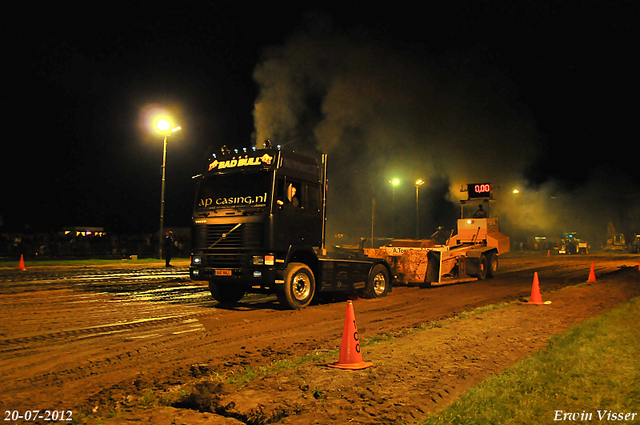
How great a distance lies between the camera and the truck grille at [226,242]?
1019cm

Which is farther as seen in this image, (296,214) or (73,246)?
(73,246)

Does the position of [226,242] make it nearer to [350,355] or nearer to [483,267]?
[350,355]

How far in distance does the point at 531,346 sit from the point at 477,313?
10.3 feet

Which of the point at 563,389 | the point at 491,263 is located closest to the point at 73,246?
the point at 491,263

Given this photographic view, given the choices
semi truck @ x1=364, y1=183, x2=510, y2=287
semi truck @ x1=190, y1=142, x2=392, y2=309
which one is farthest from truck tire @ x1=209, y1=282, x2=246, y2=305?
semi truck @ x1=364, y1=183, x2=510, y2=287

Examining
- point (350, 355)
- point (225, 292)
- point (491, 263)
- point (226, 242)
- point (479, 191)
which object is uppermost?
point (479, 191)

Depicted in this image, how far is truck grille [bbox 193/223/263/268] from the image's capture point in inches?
401

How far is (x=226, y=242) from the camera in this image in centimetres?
1052

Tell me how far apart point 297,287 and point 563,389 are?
21.7 ft

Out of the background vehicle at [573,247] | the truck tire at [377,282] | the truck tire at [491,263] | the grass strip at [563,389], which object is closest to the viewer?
the grass strip at [563,389]

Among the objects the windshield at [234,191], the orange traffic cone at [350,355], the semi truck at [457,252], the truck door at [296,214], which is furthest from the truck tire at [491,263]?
the orange traffic cone at [350,355]

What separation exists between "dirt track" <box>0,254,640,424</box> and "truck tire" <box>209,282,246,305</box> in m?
0.30

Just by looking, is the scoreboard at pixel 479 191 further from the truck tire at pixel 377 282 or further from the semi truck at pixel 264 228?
the semi truck at pixel 264 228

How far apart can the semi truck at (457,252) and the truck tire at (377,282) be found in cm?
160
